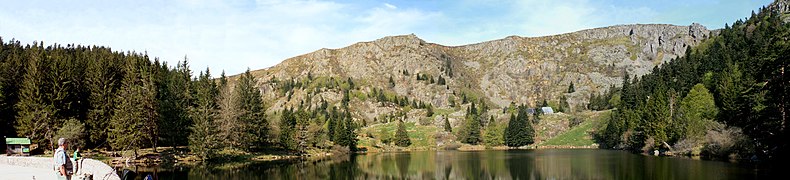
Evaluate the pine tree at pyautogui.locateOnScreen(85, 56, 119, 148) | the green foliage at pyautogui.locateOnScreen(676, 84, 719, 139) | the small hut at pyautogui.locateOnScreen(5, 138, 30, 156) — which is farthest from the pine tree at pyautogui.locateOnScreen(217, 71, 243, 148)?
the green foliage at pyautogui.locateOnScreen(676, 84, 719, 139)

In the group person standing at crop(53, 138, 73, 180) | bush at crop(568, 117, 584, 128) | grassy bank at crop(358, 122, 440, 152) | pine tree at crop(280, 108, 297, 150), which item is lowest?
grassy bank at crop(358, 122, 440, 152)

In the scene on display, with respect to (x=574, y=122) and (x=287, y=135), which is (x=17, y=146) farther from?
(x=574, y=122)

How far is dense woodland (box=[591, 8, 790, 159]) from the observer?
5284 centimetres

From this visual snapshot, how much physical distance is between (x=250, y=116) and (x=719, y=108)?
276 ft

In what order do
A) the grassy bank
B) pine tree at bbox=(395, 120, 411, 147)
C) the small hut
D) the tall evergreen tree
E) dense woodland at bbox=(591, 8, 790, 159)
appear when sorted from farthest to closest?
pine tree at bbox=(395, 120, 411, 147) < the grassy bank < the tall evergreen tree < the small hut < dense woodland at bbox=(591, 8, 790, 159)

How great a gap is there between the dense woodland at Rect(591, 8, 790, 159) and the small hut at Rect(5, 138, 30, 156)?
80412mm

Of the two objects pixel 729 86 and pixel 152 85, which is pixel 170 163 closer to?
pixel 152 85

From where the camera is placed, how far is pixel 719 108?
295ft

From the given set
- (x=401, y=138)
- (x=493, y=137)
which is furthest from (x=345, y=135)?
(x=493, y=137)

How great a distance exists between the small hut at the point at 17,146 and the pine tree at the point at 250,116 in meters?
31.6

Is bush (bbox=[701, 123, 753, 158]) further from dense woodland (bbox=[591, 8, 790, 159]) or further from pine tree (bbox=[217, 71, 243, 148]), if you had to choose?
pine tree (bbox=[217, 71, 243, 148])

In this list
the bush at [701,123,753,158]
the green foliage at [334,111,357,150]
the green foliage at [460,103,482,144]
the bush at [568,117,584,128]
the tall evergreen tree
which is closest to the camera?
the bush at [701,123,753,158]

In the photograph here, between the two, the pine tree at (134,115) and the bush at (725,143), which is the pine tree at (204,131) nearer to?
the pine tree at (134,115)

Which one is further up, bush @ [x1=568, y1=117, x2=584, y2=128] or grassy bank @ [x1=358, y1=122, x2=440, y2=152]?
bush @ [x1=568, y1=117, x2=584, y2=128]
